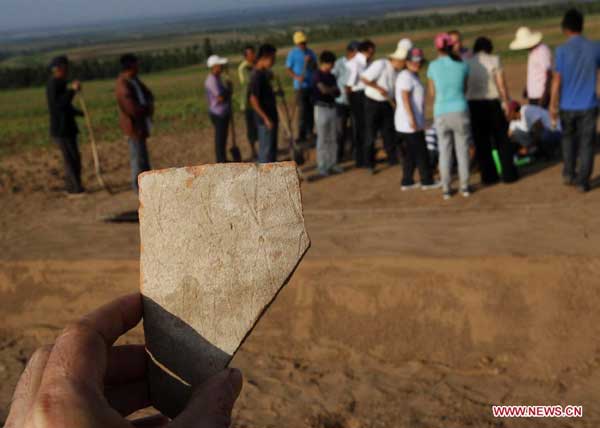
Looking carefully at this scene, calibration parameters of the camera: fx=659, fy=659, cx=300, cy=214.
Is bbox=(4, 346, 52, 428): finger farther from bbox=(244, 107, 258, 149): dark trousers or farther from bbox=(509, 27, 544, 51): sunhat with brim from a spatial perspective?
bbox=(244, 107, 258, 149): dark trousers

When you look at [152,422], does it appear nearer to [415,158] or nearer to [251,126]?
[415,158]

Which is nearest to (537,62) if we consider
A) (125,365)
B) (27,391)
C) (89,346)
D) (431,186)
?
(431,186)

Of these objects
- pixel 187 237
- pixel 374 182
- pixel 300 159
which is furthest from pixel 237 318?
pixel 300 159

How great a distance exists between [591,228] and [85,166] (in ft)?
33.1

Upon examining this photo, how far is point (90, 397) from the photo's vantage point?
56.6 inches

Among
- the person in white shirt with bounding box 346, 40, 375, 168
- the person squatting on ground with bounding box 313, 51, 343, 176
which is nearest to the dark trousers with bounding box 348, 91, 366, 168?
the person in white shirt with bounding box 346, 40, 375, 168

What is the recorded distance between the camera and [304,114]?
Answer: 12.5m

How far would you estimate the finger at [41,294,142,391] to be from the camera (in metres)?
1.48

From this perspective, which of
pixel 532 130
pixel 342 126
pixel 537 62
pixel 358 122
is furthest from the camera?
pixel 342 126

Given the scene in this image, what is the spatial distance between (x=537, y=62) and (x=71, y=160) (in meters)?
6.85

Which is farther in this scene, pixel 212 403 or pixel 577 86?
pixel 577 86

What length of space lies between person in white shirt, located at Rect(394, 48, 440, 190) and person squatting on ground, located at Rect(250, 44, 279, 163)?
1800 mm

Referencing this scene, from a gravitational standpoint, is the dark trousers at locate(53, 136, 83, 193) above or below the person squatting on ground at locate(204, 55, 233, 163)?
below

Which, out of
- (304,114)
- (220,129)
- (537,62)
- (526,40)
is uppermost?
(526,40)
